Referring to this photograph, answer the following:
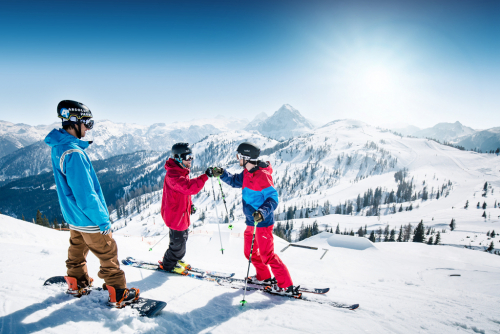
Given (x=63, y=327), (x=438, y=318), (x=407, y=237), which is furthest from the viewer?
(x=407, y=237)

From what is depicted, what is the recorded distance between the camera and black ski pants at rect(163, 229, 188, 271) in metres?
5.85

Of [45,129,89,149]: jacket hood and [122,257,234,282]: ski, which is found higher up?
[45,129,89,149]: jacket hood

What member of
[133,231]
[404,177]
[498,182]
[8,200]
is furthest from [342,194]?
[8,200]

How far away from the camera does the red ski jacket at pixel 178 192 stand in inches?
200

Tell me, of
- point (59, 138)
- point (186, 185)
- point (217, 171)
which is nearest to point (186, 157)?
point (186, 185)

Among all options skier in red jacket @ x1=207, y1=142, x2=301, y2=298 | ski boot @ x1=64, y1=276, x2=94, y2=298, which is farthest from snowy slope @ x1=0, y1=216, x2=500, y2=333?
skier in red jacket @ x1=207, y1=142, x2=301, y2=298

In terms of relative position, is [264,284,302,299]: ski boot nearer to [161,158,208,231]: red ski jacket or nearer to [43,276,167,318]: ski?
[43,276,167,318]: ski

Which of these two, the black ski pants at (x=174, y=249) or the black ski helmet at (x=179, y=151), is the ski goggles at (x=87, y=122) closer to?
the black ski helmet at (x=179, y=151)

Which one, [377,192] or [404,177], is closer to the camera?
[377,192]

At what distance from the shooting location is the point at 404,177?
189m

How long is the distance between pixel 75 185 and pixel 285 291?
4.79 metres

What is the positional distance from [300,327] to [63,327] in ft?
12.2

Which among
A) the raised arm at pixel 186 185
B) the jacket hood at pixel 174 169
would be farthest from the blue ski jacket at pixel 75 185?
the jacket hood at pixel 174 169

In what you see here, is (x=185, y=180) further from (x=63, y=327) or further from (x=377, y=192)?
(x=377, y=192)
